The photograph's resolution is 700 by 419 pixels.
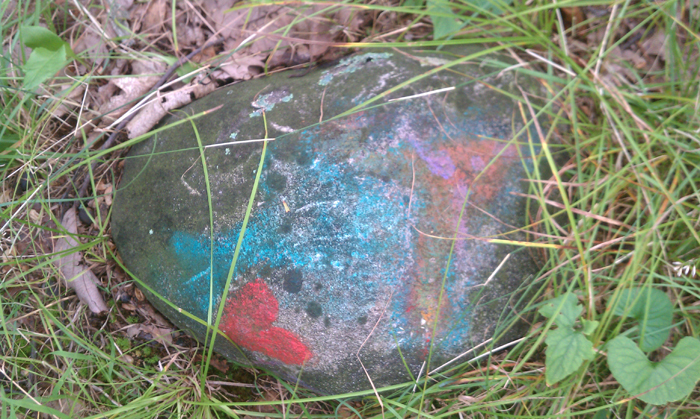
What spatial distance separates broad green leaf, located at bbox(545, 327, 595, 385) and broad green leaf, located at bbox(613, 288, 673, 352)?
0.20 m

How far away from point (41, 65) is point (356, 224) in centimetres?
152

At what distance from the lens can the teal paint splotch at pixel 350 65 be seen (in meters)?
1.66

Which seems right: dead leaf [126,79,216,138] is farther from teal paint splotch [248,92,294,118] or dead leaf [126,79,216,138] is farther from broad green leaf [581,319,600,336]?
broad green leaf [581,319,600,336]

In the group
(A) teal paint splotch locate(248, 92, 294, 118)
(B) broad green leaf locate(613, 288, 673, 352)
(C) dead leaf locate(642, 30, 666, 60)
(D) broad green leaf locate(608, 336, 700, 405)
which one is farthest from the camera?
(C) dead leaf locate(642, 30, 666, 60)

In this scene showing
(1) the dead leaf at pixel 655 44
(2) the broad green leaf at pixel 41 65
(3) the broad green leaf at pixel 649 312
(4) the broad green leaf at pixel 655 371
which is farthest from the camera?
(1) the dead leaf at pixel 655 44

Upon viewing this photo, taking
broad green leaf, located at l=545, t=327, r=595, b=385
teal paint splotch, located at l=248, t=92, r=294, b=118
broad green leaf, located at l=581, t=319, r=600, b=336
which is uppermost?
teal paint splotch, located at l=248, t=92, r=294, b=118

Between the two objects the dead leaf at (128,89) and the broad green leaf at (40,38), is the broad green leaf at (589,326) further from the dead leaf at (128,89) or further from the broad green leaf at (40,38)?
the broad green leaf at (40,38)

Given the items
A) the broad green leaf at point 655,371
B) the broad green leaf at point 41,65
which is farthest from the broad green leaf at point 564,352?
the broad green leaf at point 41,65

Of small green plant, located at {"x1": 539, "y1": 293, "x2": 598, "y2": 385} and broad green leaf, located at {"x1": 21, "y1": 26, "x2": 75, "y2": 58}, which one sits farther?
broad green leaf, located at {"x1": 21, "y1": 26, "x2": 75, "y2": 58}

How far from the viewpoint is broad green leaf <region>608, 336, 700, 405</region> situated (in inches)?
53.4

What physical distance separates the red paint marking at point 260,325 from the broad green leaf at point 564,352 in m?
0.79

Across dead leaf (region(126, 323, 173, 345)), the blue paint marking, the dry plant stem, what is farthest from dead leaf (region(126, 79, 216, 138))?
dead leaf (region(126, 323, 173, 345))

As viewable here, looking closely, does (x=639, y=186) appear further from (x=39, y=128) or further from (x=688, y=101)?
(x=39, y=128)

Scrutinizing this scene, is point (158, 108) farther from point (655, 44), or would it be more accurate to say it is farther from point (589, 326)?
point (655, 44)
